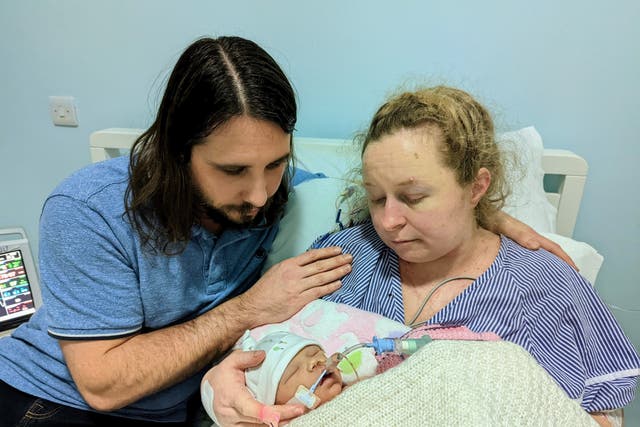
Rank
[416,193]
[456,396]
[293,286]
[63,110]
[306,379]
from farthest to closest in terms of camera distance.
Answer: [63,110] → [293,286] → [416,193] → [306,379] → [456,396]

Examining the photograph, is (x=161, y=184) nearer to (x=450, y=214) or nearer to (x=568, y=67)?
(x=450, y=214)

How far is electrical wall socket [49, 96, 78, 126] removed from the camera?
1836mm

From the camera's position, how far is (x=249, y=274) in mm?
1329

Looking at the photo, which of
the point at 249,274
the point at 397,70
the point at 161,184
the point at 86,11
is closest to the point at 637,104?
the point at 397,70

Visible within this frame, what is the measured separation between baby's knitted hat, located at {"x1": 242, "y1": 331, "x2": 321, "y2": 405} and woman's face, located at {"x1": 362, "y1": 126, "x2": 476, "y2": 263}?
330mm

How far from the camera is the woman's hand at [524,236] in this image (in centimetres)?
117

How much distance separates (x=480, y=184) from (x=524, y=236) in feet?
0.76

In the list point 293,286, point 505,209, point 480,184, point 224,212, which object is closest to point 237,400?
point 293,286

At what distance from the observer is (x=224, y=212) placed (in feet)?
3.57

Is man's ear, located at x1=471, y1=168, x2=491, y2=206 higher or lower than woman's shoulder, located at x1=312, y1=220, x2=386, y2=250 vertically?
higher

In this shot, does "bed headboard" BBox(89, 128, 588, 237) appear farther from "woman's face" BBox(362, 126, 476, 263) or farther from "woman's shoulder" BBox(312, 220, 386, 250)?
"woman's face" BBox(362, 126, 476, 263)

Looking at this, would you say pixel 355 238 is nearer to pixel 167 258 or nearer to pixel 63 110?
pixel 167 258

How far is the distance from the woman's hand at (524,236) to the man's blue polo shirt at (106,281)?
0.64 meters

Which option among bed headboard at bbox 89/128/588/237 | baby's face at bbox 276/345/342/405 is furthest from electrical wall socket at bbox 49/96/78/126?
baby's face at bbox 276/345/342/405
